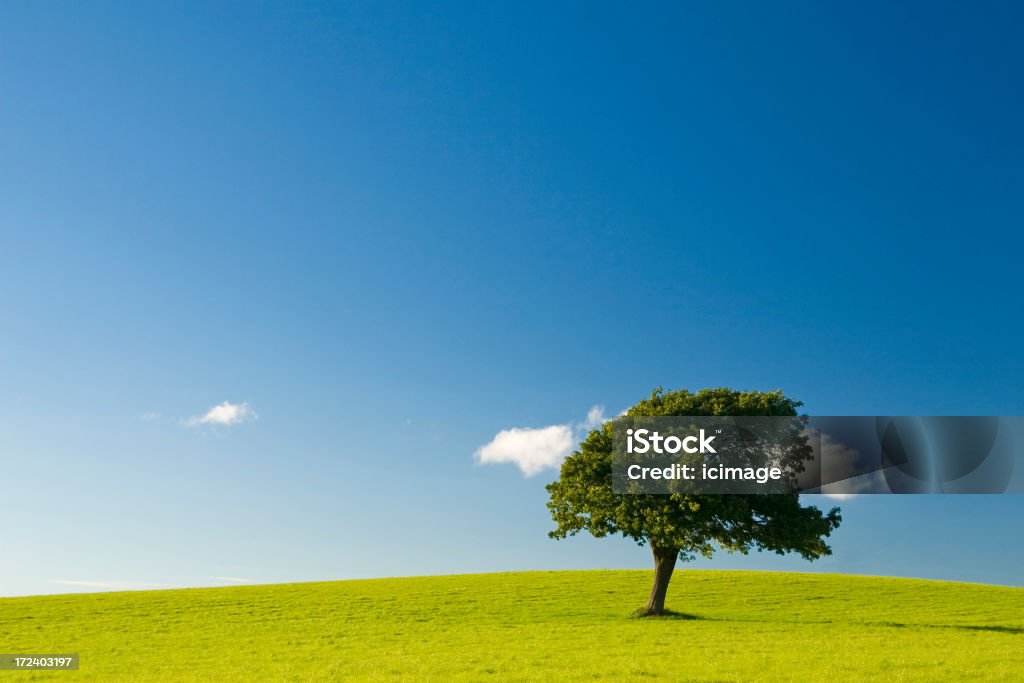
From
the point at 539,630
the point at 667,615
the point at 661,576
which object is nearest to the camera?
the point at 539,630

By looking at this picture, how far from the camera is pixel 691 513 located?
43.6m

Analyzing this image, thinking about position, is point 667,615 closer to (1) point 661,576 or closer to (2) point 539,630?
(1) point 661,576

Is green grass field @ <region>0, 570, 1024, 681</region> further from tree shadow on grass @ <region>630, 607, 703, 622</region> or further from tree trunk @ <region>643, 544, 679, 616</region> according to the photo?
tree trunk @ <region>643, 544, 679, 616</region>

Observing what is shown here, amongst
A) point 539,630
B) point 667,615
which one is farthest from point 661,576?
point 539,630

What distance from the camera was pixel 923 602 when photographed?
57500 mm

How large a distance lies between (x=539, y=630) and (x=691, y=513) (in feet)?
34.1

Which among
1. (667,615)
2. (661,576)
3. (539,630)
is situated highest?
(661,576)

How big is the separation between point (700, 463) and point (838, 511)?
9.53 metres

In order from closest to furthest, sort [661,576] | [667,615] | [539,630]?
[539,630] → [667,615] → [661,576]

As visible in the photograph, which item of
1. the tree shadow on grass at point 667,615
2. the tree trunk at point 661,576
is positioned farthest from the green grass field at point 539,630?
the tree trunk at point 661,576

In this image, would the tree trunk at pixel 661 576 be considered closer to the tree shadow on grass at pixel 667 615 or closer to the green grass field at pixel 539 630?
the tree shadow on grass at pixel 667 615

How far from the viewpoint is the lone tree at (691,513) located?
1727 inches

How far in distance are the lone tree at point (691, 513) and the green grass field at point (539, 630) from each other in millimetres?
4161

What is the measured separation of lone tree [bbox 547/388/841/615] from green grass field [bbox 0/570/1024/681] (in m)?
4.16
